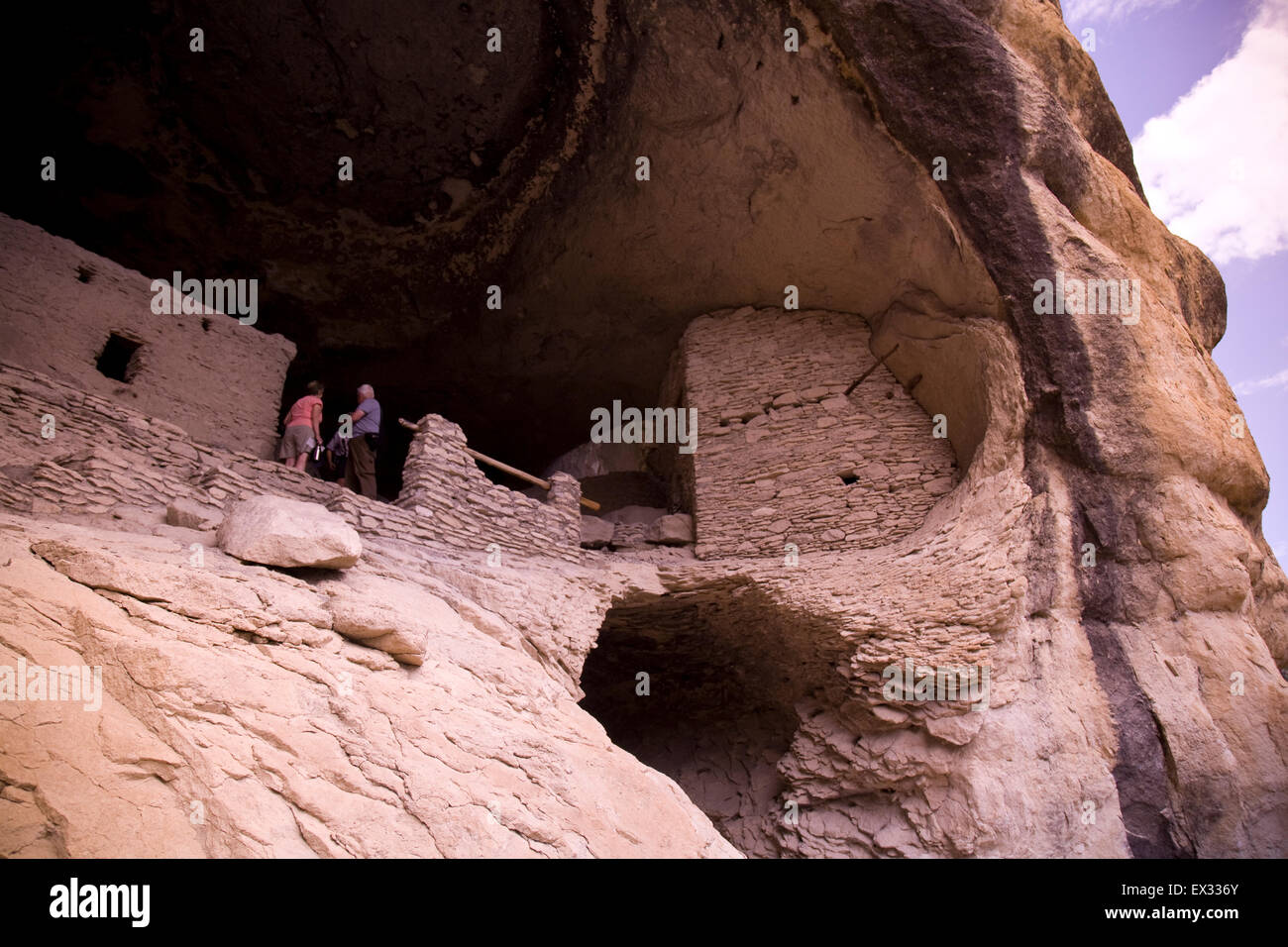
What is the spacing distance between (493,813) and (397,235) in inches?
294

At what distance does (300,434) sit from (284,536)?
333cm

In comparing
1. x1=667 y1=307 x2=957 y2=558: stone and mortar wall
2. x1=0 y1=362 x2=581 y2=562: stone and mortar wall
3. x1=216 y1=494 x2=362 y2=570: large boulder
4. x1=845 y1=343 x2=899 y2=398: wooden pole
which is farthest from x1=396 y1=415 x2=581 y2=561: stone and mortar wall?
x1=845 y1=343 x2=899 y2=398: wooden pole

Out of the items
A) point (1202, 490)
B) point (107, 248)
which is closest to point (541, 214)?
point (107, 248)

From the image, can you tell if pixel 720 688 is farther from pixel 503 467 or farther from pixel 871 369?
pixel 871 369

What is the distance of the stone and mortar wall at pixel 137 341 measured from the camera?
6863 mm

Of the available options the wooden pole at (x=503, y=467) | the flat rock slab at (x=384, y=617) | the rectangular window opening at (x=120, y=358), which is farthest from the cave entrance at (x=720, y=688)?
the rectangular window opening at (x=120, y=358)

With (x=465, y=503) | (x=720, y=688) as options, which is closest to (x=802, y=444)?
(x=720, y=688)

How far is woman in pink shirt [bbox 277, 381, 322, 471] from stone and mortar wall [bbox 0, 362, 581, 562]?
3.63ft

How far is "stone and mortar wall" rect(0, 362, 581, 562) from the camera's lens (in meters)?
5.08

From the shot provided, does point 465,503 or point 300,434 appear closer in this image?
point 465,503

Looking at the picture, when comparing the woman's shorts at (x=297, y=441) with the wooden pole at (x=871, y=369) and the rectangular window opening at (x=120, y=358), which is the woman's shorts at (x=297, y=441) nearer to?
Result: the rectangular window opening at (x=120, y=358)

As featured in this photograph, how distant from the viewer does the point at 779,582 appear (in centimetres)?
764

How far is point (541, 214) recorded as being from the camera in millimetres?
9594

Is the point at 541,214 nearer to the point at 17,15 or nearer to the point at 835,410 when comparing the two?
the point at 835,410
